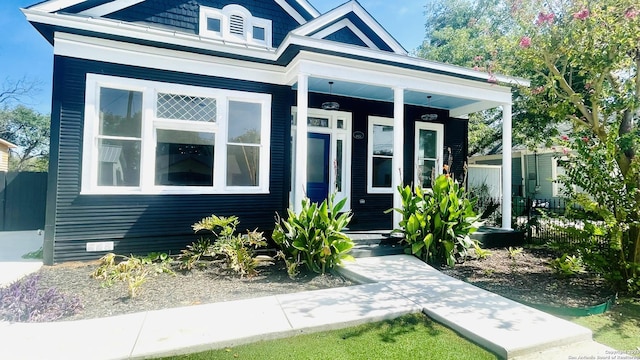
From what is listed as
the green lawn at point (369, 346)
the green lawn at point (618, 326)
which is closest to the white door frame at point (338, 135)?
the green lawn at point (369, 346)

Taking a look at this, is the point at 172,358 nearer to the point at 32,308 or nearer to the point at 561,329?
the point at 32,308

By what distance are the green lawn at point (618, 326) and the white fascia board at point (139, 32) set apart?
5838mm

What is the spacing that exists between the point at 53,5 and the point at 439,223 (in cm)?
723

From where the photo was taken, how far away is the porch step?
5.57 m

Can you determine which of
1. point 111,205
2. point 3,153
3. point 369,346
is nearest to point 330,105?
point 111,205

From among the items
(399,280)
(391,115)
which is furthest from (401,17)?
(399,280)

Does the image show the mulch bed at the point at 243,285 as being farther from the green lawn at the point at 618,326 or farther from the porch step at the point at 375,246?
the porch step at the point at 375,246

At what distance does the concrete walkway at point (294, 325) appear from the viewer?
2.63 meters

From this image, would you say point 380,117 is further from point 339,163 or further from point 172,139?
point 172,139

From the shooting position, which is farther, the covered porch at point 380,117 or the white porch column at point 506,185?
the white porch column at point 506,185

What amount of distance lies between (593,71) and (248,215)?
575 cm

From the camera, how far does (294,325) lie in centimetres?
300

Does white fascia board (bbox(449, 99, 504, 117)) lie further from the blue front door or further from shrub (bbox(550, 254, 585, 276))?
shrub (bbox(550, 254, 585, 276))

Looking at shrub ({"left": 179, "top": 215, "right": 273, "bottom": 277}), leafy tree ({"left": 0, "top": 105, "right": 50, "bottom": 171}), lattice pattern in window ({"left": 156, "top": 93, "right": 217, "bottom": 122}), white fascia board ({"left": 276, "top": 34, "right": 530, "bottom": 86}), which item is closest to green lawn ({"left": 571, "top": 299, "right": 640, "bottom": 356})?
shrub ({"left": 179, "top": 215, "right": 273, "bottom": 277})
